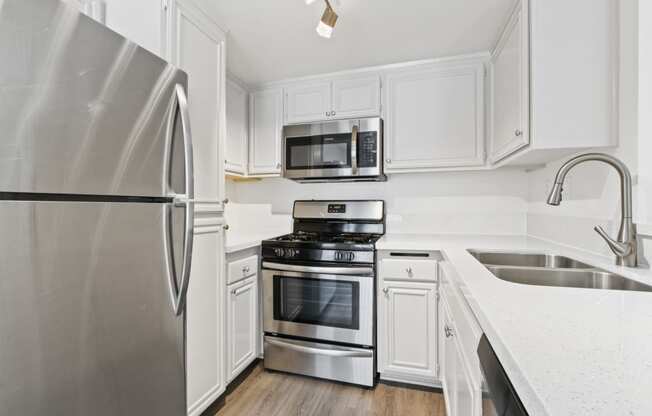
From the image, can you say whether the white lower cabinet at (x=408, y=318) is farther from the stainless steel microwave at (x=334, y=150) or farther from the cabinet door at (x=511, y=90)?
the cabinet door at (x=511, y=90)

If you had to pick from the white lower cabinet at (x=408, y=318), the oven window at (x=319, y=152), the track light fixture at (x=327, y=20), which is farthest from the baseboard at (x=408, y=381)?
the track light fixture at (x=327, y=20)

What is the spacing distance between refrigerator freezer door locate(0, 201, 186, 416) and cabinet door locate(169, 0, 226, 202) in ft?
1.90

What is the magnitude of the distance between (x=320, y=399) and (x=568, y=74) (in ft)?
6.99

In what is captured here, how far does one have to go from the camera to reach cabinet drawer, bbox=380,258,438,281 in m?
1.85

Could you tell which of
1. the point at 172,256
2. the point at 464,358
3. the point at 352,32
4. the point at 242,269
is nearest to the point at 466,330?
the point at 464,358

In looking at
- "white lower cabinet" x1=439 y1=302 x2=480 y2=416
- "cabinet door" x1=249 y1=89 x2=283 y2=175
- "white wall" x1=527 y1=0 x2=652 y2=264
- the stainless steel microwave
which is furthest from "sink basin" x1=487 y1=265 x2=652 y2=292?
"cabinet door" x1=249 y1=89 x2=283 y2=175

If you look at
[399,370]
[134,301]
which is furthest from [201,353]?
[399,370]

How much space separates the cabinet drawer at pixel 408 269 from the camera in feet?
6.07

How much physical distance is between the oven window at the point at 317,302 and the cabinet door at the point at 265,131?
0.97m

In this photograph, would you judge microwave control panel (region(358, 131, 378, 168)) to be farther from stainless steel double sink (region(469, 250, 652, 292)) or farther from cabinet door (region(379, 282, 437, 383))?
stainless steel double sink (region(469, 250, 652, 292))

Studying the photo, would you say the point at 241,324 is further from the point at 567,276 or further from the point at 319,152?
the point at 567,276

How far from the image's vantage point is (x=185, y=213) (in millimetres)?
1179

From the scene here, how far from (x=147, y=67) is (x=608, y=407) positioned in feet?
4.41

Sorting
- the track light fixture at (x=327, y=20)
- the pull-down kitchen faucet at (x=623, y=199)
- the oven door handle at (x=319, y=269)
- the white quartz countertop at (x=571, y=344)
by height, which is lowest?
the oven door handle at (x=319, y=269)
